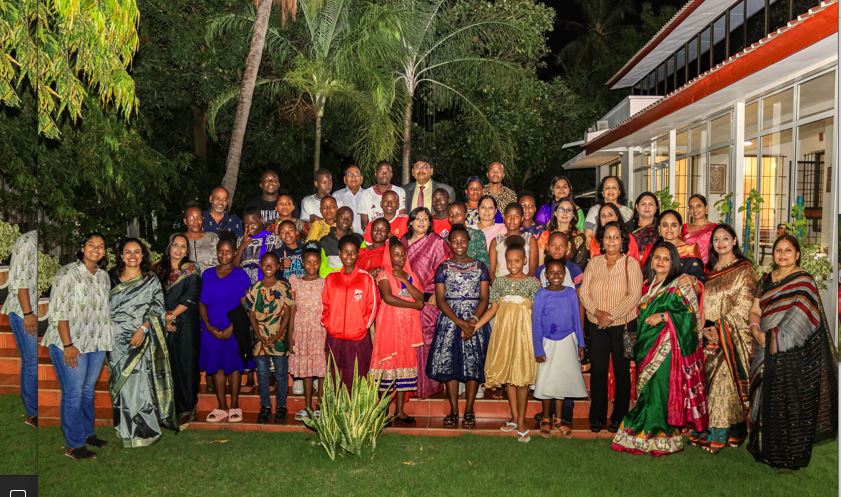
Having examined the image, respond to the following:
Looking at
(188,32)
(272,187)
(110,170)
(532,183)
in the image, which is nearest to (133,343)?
(272,187)

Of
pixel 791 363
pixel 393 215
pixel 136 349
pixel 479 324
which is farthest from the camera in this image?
pixel 393 215

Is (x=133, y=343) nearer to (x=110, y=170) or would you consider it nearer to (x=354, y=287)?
(x=354, y=287)

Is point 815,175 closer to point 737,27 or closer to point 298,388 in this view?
point 298,388

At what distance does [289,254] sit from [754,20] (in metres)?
10.9

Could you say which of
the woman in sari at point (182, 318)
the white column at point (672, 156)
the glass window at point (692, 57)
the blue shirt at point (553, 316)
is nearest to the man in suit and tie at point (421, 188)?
the blue shirt at point (553, 316)

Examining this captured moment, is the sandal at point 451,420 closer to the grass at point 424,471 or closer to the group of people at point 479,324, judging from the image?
the group of people at point 479,324

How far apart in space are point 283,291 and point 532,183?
2193cm

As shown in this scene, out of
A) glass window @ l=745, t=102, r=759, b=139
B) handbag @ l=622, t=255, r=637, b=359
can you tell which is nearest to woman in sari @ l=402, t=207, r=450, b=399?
handbag @ l=622, t=255, r=637, b=359

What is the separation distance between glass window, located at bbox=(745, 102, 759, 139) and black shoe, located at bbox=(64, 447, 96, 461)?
28.2 feet

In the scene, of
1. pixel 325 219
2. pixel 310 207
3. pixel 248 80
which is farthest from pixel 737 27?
pixel 325 219

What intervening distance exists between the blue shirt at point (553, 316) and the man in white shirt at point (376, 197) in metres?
2.39

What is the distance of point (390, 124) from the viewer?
542 inches

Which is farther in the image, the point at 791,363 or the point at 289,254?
the point at 289,254

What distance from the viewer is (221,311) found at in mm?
6383
